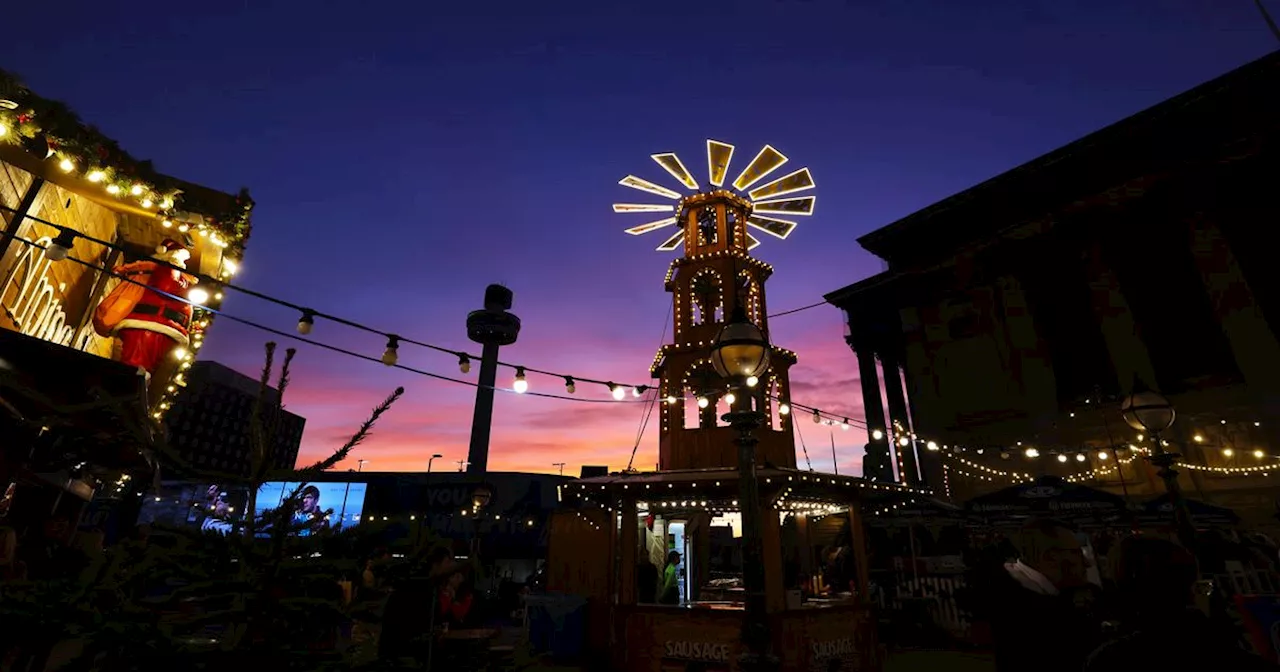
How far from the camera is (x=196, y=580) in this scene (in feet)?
7.43

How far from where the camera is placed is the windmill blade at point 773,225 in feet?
62.3

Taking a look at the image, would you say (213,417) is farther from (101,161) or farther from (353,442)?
(353,442)

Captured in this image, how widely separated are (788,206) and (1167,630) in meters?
18.0

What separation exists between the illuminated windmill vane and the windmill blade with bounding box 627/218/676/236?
0.04 metres

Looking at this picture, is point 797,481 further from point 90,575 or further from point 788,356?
point 90,575

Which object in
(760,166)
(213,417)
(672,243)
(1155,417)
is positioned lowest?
(1155,417)

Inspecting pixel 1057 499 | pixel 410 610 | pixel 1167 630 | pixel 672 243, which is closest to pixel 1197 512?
pixel 1057 499

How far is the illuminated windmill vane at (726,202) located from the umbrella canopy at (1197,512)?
12815mm

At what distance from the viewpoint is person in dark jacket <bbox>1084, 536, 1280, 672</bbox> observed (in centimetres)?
230

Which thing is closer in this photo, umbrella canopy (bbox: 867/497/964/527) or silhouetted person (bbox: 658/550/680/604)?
silhouetted person (bbox: 658/550/680/604)

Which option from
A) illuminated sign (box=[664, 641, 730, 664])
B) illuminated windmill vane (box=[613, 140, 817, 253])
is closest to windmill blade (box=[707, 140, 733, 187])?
illuminated windmill vane (box=[613, 140, 817, 253])

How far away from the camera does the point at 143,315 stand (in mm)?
8359

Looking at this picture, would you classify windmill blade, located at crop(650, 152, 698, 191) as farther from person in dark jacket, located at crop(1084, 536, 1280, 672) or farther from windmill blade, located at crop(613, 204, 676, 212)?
person in dark jacket, located at crop(1084, 536, 1280, 672)

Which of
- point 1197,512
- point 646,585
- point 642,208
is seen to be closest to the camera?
point 646,585
